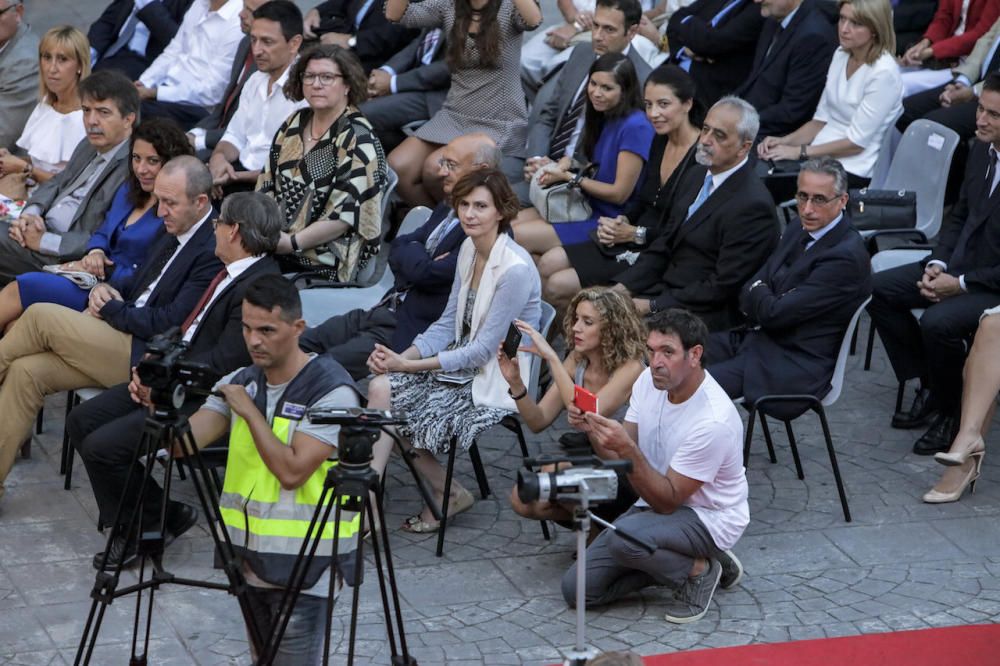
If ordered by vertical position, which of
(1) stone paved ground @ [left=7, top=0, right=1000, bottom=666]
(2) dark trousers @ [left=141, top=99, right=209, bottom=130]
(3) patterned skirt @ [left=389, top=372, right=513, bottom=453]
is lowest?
(1) stone paved ground @ [left=7, top=0, right=1000, bottom=666]

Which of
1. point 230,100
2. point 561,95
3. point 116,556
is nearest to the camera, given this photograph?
point 116,556

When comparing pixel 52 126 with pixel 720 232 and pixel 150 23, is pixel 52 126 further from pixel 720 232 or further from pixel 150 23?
pixel 720 232

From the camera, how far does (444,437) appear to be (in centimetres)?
645

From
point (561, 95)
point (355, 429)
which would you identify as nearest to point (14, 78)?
point (561, 95)

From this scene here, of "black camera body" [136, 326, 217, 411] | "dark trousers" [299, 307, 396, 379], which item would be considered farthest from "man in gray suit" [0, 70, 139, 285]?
"black camera body" [136, 326, 217, 411]

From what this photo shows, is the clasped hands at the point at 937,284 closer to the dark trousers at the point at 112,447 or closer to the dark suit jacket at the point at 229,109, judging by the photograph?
the dark trousers at the point at 112,447

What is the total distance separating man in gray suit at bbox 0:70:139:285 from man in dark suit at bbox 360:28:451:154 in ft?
5.51

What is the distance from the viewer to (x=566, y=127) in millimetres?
8477

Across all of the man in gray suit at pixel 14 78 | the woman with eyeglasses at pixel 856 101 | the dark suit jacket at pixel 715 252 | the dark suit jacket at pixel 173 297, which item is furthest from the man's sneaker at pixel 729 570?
the man in gray suit at pixel 14 78

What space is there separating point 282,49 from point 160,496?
302 centimetres

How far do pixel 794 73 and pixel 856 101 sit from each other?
470 mm

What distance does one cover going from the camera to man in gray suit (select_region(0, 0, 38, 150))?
30.8ft

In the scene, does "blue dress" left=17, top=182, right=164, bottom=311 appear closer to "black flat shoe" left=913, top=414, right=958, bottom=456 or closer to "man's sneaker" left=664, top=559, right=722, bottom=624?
"man's sneaker" left=664, top=559, right=722, bottom=624

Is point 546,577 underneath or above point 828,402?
underneath
